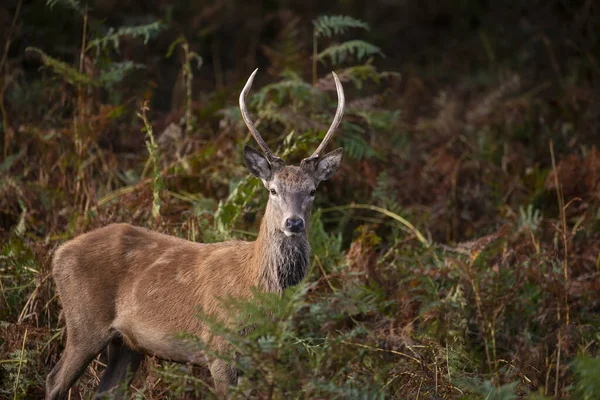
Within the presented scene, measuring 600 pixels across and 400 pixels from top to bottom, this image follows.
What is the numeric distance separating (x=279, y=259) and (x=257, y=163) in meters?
0.74

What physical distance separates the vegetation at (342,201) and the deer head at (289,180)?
1.65ft

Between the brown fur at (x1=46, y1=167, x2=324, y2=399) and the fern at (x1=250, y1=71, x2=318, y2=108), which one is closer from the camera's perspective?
the brown fur at (x1=46, y1=167, x2=324, y2=399)

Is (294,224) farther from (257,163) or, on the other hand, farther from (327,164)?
(327,164)

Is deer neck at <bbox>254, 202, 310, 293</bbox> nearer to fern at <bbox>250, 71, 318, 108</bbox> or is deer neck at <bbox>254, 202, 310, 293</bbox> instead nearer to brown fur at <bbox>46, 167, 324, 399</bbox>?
brown fur at <bbox>46, 167, 324, 399</bbox>

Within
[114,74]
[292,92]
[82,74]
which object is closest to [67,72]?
[82,74]

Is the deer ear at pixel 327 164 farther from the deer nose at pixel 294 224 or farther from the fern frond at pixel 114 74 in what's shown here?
the fern frond at pixel 114 74

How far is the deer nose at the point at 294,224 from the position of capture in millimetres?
5582

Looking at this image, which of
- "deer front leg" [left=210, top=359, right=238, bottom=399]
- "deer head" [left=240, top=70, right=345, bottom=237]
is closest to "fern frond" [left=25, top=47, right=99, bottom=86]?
"deer head" [left=240, top=70, right=345, bottom=237]

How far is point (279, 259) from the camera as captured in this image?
18.6 ft

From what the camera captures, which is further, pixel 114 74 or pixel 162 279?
pixel 114 74

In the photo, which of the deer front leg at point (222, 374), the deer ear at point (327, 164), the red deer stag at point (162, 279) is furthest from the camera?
the deer ear at point (327, 164)

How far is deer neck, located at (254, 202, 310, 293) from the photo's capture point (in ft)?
18.6

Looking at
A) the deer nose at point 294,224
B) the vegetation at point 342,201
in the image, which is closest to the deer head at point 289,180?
the deer nose at point 294,224

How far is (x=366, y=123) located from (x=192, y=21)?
5.18 m
